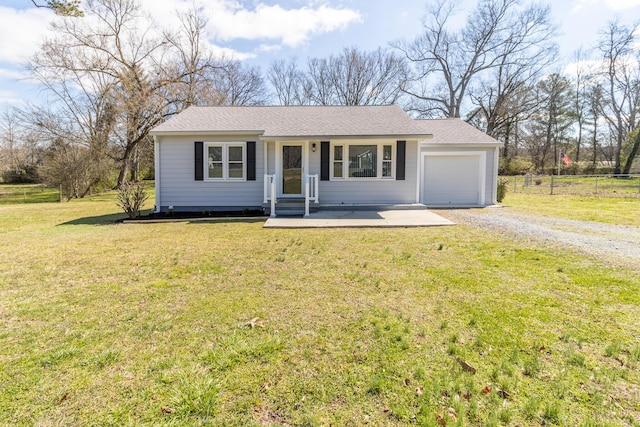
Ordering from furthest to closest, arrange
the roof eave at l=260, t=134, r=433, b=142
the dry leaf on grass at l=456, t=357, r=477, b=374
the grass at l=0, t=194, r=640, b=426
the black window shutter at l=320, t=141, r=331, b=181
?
the black window shutter at l=320, t=141, r=331, b=181 → the roof eave at l=260, t=134, r=433, b=142 → the dry leaf on grass at l=456, t=357, r=477, b=374 → the grass at l=0, t=194, r=640, b=426

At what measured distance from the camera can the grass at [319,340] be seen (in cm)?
205

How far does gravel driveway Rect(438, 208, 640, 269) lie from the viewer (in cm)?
581

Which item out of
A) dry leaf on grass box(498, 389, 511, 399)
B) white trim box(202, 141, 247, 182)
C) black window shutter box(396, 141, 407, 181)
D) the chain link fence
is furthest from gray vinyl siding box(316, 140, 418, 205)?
the chain link fence

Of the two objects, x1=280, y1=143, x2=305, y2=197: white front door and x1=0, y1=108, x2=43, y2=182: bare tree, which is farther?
x1=0, y1=108, x2=43, y2=182: bare tree

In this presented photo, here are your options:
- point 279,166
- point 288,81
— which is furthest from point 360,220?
point 288,81

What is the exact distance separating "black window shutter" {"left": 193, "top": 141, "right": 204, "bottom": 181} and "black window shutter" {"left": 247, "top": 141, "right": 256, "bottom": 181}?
1595 millimetres

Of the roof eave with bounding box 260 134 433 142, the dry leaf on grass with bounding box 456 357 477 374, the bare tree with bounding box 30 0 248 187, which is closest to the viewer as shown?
the dry leaf on grass with bounding box 456 357 477 374

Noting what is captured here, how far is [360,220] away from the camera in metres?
9.45

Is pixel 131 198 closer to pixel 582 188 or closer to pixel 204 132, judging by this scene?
pixel 204 132

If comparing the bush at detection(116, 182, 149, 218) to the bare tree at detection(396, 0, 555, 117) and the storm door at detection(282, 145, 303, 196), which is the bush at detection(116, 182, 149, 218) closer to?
the storm door at detection(282, 145, 303, 196)

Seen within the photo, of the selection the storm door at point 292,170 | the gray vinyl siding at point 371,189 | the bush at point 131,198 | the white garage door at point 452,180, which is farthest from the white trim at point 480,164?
the bush at point 131,198

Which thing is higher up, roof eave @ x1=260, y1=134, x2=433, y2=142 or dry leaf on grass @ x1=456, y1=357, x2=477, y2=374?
roof eave @ x1=260, y1=134, x2=433, y2=142

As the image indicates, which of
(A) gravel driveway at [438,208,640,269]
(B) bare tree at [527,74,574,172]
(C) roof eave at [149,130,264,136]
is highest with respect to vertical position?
(B) bare tree at [527,74,574,172]

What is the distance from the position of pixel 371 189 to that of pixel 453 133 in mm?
4922
